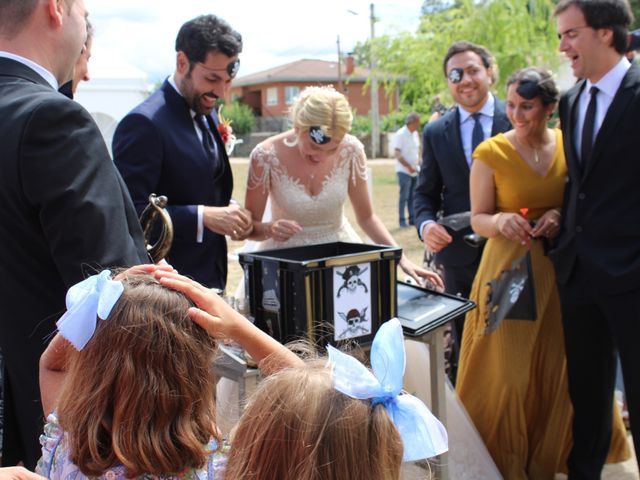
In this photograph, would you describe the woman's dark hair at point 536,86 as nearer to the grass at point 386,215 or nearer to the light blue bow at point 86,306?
the light blue bow at point 86,306

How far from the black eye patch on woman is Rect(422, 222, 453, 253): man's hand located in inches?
30.8

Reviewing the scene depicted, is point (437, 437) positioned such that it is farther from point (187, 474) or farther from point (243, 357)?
point (243, 357)

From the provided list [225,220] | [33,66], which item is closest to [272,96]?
[225,220]

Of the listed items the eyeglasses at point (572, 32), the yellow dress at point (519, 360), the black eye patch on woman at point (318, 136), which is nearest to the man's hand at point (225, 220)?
the black eye patch on woman at point (318, 136)

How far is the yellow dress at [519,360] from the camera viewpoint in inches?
133

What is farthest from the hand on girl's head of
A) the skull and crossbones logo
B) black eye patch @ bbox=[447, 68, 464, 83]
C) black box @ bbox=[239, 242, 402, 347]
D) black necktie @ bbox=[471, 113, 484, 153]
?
black eye patch @ bbox=[447, 68, 464, 83]

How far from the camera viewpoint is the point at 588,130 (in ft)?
9.98

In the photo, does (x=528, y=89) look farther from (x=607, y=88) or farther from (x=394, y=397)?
(x=394, y=397)

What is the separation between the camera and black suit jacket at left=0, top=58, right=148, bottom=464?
155cm

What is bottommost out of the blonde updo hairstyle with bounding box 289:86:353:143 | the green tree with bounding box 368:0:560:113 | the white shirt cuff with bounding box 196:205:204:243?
the white shirt cuff with bounding box 196:205:204:243

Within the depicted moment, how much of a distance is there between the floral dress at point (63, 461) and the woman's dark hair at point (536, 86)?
2.39 m

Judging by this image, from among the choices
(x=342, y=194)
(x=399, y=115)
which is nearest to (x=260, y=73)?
(x=399, y=115)

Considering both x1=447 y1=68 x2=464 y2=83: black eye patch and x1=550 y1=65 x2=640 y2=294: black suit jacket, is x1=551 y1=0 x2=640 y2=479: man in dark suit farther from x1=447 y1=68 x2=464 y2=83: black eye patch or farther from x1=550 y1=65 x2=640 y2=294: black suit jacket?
x1=447 y1=68 x2=464 y2=83: black eye patch

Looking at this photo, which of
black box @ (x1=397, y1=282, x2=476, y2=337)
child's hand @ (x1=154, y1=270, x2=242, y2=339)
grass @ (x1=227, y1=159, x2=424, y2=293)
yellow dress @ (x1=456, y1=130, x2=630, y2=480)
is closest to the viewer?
child's hand @ (x1=154, y1=270, x2=242, y2=339)
